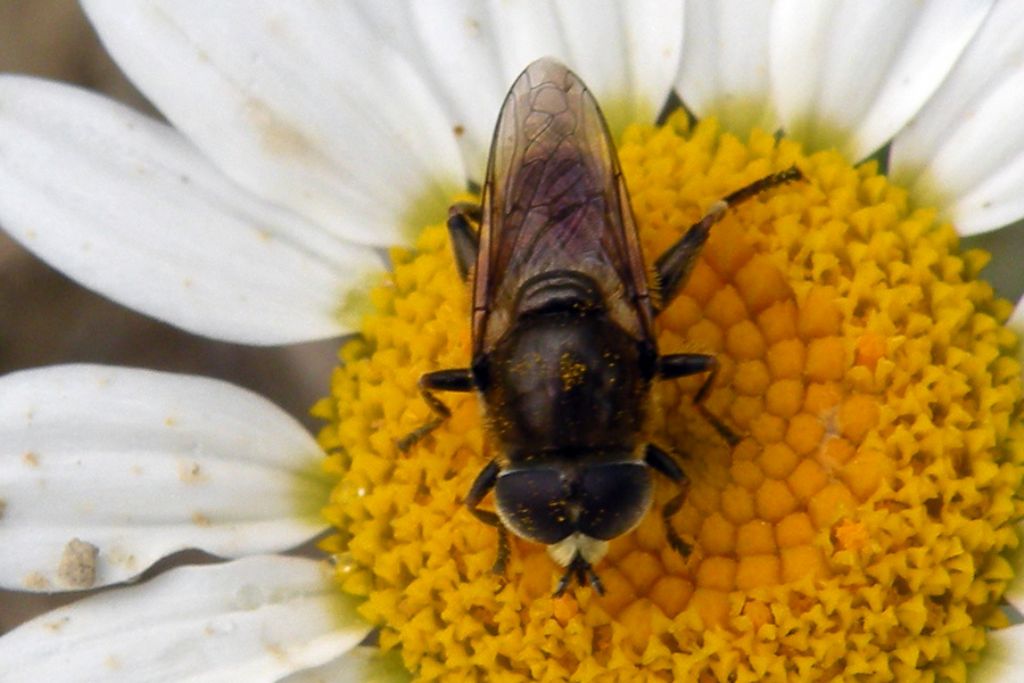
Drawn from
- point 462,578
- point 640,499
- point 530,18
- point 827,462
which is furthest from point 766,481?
point 530,18

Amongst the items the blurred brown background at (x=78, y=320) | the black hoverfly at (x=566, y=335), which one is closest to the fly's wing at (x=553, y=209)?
the black hoverfly at (x=566, y=335)

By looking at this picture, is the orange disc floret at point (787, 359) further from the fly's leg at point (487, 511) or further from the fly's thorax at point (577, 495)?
the fly's leg at point (487, 511)

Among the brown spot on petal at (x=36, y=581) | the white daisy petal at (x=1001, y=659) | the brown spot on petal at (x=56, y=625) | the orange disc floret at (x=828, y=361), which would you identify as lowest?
the white daisy petal at (x=1001, y=659)

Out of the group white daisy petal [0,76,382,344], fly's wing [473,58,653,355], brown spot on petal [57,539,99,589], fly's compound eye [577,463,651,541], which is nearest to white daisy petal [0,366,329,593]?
brown spot on petal [57,539,99,589]

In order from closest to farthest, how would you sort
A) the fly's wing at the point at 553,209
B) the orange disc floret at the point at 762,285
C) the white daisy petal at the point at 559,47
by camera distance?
the fly's wing at the point at 553,209 → the orange disc floret at the point at 762,285 → the white daisy petal at the point at 559,47

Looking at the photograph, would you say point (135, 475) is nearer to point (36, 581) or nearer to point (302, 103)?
point (36, 581)

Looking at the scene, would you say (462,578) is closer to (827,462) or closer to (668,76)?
(827,462)

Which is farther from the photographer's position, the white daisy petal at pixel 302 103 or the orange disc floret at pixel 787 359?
the white daisy petal at pixel 302 103

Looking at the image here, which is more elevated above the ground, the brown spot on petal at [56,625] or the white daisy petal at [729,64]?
the white daisy petal at [729,64]

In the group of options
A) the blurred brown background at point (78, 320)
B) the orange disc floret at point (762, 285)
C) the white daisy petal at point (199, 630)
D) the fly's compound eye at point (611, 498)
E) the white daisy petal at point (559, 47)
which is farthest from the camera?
the blurred brown background at point (78, 320)
